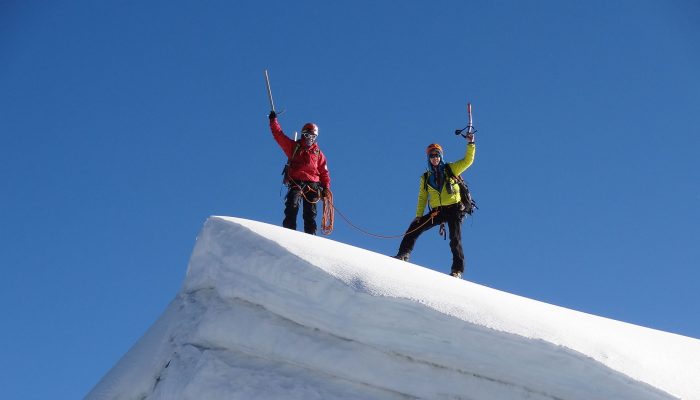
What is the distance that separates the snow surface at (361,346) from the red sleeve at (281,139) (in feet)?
12.5

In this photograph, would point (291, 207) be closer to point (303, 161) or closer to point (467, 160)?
point (303, 161)

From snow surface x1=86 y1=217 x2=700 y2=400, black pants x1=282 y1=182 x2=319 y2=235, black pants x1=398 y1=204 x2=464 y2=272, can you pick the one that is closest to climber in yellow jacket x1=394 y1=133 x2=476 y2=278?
black pants x1=398 y1=204 x2=464 y2=272

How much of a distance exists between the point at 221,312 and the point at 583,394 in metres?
2.11

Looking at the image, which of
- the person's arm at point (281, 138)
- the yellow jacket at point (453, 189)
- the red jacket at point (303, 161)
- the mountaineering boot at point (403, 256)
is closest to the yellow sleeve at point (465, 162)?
the yellow jacket at point (453, 189)

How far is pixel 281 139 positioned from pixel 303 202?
79cm

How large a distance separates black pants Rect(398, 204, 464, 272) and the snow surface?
3644 millimetres

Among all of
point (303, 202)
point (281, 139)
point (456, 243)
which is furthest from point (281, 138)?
point (456, 243)

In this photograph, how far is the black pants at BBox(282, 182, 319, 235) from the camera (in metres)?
7.91

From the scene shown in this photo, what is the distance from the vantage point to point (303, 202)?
27.0 feet

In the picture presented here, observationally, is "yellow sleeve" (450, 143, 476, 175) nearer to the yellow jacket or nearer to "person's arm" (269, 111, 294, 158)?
the yellow jacket

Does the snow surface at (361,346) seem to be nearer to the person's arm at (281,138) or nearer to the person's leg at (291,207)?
the person's leg at (291,207)

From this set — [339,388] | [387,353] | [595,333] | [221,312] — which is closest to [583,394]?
[595,333]

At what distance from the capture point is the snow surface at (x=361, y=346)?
3658 millimetres

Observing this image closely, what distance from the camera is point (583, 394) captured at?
3615 millimetres
